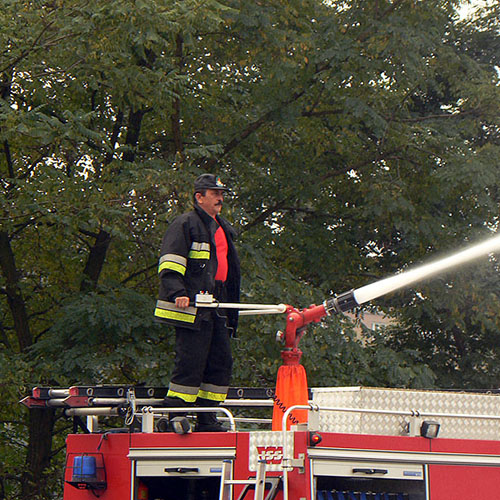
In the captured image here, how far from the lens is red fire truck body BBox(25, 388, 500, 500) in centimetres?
530

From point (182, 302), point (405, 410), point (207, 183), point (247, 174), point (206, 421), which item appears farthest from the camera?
point (247, 174)

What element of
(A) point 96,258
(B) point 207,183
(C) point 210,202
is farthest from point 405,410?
(A) point 96,258

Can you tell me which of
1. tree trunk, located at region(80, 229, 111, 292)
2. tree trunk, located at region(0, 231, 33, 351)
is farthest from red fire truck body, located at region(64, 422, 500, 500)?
tree trunk, located at region(0, 231, 33, 351)

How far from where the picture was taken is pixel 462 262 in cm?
1393

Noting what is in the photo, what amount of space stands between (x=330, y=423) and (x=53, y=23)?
7062 millimetres

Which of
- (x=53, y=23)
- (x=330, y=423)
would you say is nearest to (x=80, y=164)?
(x=53, y=23)

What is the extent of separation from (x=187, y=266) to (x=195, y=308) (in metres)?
0.32

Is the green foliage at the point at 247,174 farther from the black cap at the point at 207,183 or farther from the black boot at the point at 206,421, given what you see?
the black boot at the point at 206,421

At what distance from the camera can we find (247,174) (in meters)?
14.4

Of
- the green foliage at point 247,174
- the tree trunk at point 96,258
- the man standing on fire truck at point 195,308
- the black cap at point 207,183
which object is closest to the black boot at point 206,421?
the man standing on fire truck at point 195,308

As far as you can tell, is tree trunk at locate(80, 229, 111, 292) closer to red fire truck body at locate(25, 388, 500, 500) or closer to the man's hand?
red fire truck body at locate(25, 388, 500, 500)

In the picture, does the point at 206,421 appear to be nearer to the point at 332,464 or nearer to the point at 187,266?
the point at 187,266

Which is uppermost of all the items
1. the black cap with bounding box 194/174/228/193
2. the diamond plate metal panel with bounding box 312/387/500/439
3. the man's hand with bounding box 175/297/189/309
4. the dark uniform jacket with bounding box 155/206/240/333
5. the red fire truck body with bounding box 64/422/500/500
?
the black cap with bounding box 194/174/228/193

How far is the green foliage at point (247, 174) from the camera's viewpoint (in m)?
11.3
